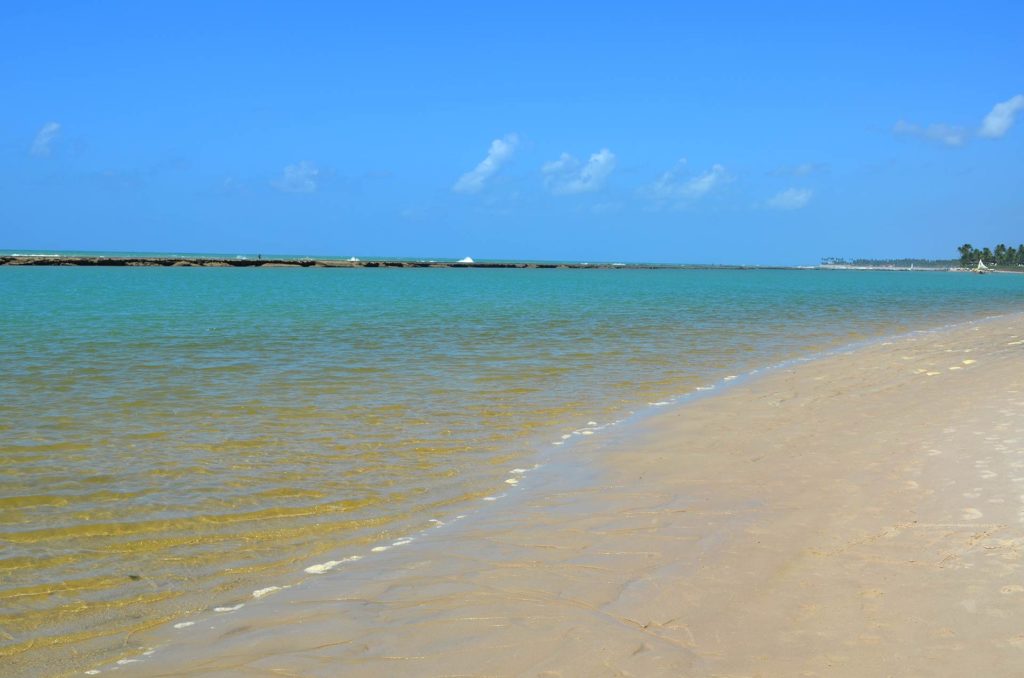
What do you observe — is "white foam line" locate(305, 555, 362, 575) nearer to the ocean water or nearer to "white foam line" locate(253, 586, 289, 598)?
the ocean water

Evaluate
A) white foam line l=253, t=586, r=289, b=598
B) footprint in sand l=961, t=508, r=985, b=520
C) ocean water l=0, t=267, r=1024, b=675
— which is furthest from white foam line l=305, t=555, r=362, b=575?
footprint in sand l=961, t=508, r=985, b=520

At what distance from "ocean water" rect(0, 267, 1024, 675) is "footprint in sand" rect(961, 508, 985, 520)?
388 centimetres

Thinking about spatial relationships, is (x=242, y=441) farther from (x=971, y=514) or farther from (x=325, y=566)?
(x=971, y=514)

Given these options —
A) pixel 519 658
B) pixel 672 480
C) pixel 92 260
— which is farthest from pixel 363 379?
pixel 92 260

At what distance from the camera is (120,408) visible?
35.5 ft

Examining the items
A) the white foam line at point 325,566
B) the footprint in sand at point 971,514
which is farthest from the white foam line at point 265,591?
the footprint in sand at point 971,514

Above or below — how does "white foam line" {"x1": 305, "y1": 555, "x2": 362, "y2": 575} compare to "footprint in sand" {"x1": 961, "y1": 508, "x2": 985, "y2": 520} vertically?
below

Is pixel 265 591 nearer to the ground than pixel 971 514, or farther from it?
nearer to the ground

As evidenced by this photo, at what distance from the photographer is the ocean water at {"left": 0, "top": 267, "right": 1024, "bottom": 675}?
530cm

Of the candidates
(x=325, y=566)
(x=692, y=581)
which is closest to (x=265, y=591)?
(x=325, y=566)

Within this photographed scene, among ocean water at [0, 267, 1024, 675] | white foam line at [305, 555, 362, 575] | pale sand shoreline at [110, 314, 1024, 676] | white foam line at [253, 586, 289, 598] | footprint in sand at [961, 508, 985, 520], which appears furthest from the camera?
footprint in sand at [961, 508, 985, 520]

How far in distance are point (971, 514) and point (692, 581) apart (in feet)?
8.54

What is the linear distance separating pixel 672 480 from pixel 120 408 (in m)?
7.50

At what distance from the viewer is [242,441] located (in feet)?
29.9
